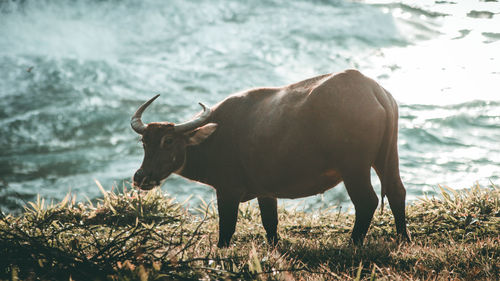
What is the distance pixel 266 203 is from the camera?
542cm

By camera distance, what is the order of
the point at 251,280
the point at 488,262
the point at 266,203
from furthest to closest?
the point at 266,203 → the point at 488,262 → the point at 251,280

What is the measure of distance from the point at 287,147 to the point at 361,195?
93 cm

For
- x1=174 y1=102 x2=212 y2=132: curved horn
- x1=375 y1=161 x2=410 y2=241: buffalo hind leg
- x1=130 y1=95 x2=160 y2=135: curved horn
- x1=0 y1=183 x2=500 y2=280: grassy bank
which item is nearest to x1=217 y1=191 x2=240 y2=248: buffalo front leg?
x1=0 y1=183 x2=500 y2=280: grassy bank

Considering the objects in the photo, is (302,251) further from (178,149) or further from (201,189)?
(201,189)

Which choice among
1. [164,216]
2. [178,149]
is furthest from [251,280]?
[164,216]

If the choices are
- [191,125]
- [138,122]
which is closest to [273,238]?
[191,125]

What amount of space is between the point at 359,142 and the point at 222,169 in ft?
5.82

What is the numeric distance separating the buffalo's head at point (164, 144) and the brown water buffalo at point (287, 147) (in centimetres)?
1

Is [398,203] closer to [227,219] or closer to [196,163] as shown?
[227,219]

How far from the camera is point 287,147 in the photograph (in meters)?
4.57

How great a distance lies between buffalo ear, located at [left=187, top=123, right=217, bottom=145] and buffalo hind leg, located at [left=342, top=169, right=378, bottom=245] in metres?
1.70

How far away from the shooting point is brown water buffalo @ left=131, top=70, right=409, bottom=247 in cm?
431

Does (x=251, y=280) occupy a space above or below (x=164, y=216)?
above

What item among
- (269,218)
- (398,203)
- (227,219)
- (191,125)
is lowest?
(269,218)
